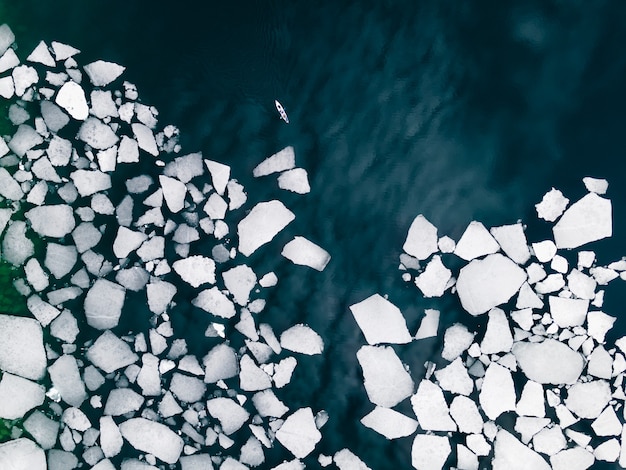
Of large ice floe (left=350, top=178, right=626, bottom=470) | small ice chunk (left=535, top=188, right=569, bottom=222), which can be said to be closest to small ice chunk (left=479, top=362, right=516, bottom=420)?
large ice floe (left=350, top=178, right=626, bottom=470)

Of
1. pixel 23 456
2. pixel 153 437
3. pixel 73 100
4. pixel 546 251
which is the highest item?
pixel 546 251

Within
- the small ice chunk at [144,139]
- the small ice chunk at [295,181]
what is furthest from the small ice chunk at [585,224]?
the small ice chunk at [144,139]

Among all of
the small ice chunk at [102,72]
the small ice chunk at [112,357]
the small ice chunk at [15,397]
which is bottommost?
the small ice chunk at [15,397]

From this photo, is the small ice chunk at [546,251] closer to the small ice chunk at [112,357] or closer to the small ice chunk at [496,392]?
the small ice chunk at [496,392]

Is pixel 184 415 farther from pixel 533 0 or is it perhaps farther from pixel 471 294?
pixel 533 0

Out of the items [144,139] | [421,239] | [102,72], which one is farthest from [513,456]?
[102,72]

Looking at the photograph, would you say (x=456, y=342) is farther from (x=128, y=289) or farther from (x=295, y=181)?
(x=128, y=289)
